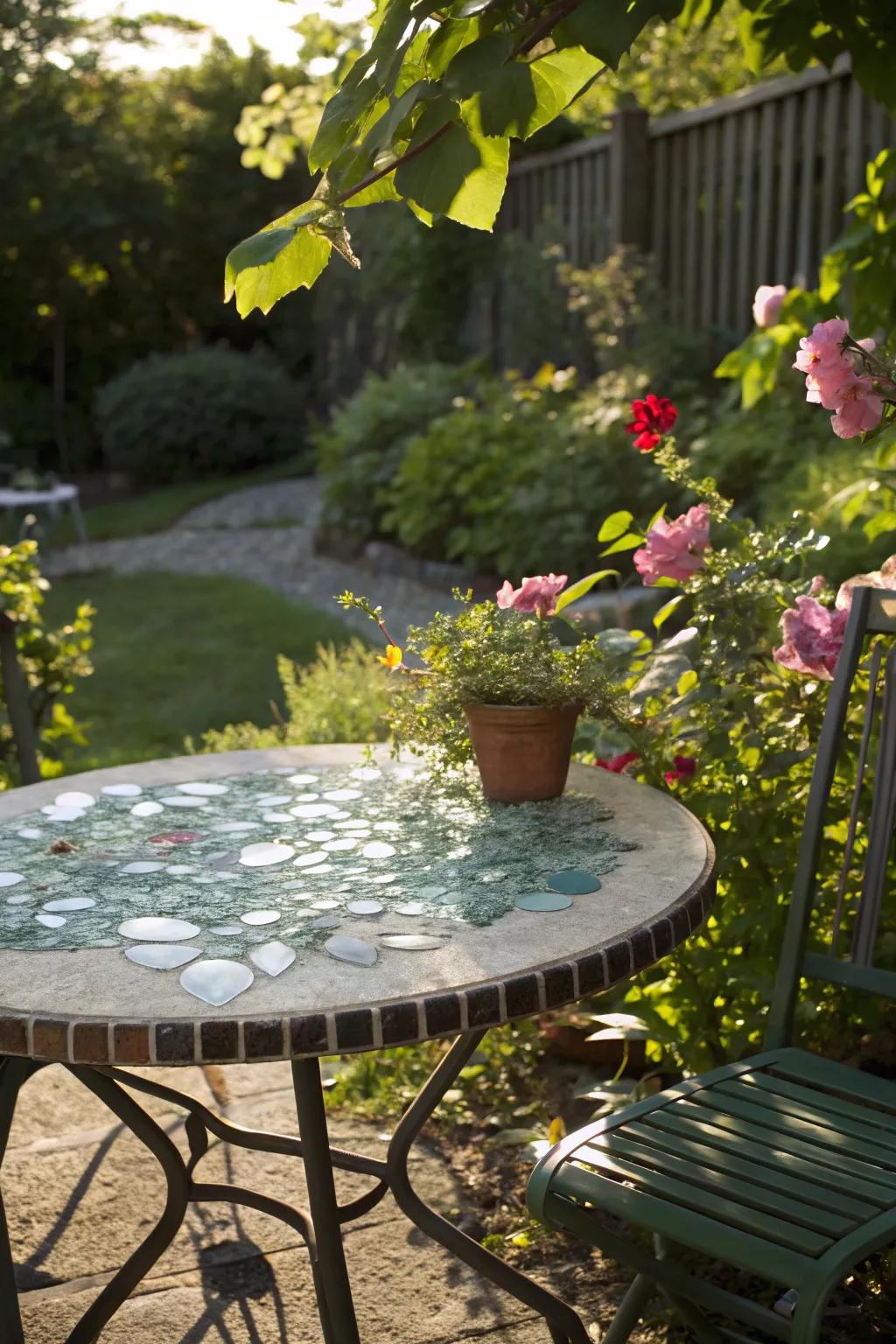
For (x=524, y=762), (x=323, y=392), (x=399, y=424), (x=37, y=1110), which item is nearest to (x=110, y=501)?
(x=323, y=392)

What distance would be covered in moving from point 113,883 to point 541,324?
765 cm

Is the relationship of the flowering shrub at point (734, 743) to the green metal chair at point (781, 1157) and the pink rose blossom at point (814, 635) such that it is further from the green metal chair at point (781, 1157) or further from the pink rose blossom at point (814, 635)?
the green metal chair at point (781, 1157)

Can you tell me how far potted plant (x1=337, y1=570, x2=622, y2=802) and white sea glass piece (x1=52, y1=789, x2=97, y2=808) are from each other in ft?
1.69

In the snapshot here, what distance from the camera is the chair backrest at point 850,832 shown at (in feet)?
6.32

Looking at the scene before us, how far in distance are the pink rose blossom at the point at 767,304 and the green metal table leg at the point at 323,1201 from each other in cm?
175

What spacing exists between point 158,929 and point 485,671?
26.4 inches

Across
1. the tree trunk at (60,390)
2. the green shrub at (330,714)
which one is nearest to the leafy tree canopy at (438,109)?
the green shrub at (330,714)

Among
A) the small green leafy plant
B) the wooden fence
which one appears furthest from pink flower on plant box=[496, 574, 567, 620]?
the wooden fence

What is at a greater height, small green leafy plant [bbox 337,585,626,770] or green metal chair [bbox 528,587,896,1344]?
small green leafy plant [bbox 337,585,626,770]

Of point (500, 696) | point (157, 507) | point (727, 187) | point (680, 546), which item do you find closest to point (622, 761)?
point (680, 546)

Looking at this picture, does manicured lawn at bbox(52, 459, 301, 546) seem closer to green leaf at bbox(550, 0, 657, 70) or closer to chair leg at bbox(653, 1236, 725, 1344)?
green leaf at bbox(550, 0, 657, 70)

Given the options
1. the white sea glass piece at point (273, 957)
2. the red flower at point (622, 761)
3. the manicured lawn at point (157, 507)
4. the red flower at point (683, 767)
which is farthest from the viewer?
the manicured lawn at point (157, 507)

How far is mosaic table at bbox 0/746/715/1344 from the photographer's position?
4.49 feet

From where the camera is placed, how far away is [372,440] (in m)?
8.98
